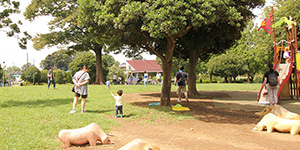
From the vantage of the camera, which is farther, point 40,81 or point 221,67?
point 221,67

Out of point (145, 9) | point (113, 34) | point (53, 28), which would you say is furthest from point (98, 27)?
point (53, 28)

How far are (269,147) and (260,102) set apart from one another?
24.3ft

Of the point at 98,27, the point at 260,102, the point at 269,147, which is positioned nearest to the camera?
the point at 269,147

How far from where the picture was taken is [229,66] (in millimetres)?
44219

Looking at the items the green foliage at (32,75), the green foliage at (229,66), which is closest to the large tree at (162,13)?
the green foliage at (32,75)

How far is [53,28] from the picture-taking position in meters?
27.9

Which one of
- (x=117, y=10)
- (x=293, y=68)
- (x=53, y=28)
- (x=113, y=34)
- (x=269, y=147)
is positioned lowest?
(x=269, y=147)

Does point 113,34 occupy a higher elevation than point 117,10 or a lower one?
lower

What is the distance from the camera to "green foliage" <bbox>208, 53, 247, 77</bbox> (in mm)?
43938

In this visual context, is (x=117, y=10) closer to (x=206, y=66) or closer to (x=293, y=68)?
(x=293, y=68)

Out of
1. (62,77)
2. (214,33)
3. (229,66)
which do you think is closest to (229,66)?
(229,66)

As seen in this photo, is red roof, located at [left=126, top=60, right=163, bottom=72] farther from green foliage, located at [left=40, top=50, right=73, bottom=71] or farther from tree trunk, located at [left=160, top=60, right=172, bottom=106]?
tree trunk, located at [left=160, top=60, right=172, bottom=106]

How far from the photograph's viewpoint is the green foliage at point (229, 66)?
4394 cm

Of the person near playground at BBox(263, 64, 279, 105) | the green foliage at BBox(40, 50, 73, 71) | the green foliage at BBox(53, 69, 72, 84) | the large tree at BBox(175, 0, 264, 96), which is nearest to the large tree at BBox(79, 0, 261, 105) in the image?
the large tree at BBox(175, 0, 264, 96)
